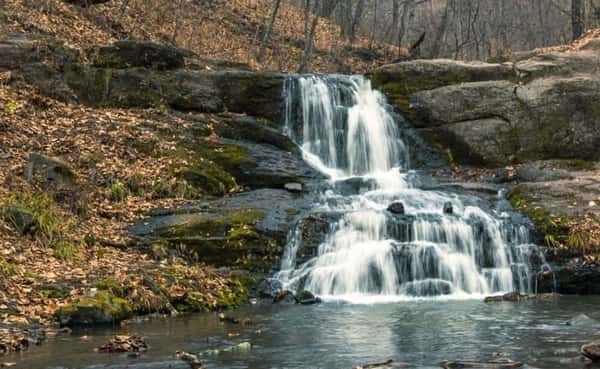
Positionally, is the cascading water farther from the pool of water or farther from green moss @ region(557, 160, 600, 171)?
green moss @ region(557, 160, 600, 171)

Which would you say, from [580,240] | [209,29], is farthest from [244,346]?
[209,29]

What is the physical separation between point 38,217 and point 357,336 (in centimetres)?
689

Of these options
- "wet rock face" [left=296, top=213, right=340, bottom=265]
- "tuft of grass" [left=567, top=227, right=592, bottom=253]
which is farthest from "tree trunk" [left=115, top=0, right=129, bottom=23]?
"tuft of grass" [left=567, top=227, right=592, bottom=253]

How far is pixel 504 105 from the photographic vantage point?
2259 centimetres

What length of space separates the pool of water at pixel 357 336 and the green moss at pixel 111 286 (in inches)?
35.5

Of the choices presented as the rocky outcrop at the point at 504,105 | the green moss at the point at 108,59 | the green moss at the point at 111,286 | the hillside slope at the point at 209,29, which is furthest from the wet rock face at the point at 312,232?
the hillside slope at the point at 209,29

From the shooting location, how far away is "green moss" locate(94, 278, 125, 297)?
39.2 feet

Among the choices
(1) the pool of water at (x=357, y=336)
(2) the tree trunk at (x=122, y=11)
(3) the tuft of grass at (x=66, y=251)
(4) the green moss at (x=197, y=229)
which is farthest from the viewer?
(2) the tree trunk at (x=122, y=11)

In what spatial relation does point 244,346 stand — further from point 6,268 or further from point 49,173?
point 49,173

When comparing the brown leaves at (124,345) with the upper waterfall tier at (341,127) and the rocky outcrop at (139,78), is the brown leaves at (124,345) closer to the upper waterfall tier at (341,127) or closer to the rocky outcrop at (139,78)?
the upper waterfall tier at (341,127)

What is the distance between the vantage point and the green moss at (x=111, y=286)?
11961 mm

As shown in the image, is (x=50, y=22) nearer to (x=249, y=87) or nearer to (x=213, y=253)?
(x=249, y=87)

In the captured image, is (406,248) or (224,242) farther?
(406,248)

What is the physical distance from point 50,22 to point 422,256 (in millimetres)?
15295
